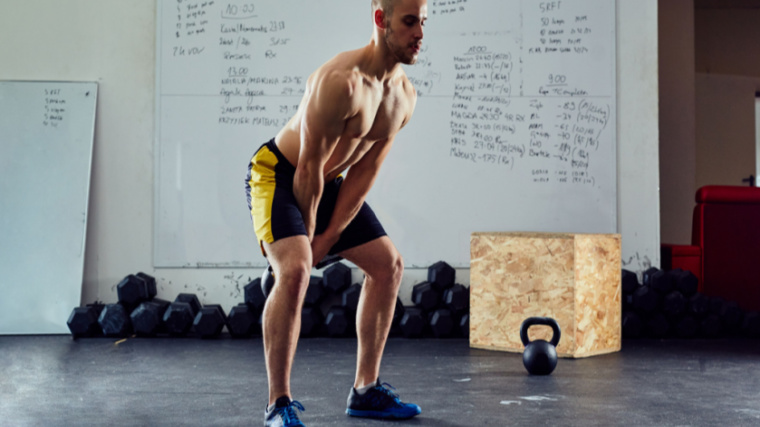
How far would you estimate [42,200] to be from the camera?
4.13 metres

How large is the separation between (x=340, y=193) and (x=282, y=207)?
0.21 meters

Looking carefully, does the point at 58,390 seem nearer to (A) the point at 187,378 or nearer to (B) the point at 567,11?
(A) the point at 187,378

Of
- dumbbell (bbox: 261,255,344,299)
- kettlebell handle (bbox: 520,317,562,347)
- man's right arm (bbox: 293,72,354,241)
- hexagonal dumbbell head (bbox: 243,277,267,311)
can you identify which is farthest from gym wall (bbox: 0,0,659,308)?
man's right arm (bbox: 293,72,354,241)

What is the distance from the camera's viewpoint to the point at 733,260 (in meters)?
4.26

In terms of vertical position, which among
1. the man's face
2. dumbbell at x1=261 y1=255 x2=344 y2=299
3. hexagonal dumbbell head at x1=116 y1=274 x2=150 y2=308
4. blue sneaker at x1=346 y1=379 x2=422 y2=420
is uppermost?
the man's face

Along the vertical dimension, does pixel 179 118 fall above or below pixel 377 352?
above

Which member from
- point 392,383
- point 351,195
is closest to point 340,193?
point 351,195

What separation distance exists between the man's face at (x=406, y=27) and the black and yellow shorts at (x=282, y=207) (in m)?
0.47

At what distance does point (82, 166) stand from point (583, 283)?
2.88 m

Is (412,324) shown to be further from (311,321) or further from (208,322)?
(208,322)

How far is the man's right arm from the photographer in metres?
1.88

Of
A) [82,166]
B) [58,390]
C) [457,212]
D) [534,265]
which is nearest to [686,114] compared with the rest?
[457,212]

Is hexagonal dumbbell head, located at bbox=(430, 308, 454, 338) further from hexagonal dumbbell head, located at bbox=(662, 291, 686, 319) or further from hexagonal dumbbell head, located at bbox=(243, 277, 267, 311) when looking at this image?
hexagonal dumbbell head, located at bbox=(662, 291, 686, 319)

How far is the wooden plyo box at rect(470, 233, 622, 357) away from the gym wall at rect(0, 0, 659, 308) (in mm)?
599
